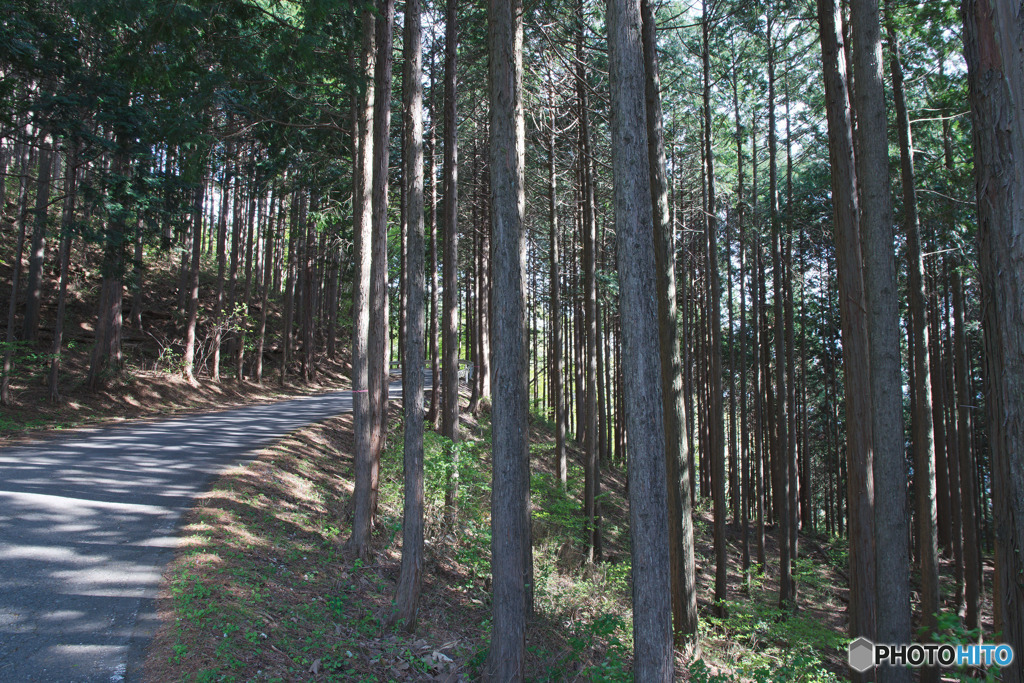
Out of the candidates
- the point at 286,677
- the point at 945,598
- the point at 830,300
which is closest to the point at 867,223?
the point at 286,677

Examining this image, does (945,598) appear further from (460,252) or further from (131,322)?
(131,322)

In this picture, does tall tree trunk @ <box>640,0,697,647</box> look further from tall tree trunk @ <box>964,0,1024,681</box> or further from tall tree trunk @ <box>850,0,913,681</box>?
tall tree trunk @ <box>964,0,1024,681</box>

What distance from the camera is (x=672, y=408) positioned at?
820cm

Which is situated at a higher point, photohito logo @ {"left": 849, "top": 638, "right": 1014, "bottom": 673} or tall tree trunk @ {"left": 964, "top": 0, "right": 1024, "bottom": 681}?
tall tree trunk @ {"left": 964, "top": 0, "right": 1024, "bottom": 681}

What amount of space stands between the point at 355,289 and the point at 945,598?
Answer: 2212 centimetres

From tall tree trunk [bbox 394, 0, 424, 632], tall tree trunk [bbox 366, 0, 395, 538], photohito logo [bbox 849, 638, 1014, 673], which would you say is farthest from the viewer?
tall tree trunk [bbox 366, 0, 395, 538]

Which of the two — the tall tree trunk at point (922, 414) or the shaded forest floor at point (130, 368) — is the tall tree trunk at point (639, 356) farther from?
the shaded forest floor at point (130, 368)

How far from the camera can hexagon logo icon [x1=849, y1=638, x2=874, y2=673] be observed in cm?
702

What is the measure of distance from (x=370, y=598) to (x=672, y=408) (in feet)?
17.0

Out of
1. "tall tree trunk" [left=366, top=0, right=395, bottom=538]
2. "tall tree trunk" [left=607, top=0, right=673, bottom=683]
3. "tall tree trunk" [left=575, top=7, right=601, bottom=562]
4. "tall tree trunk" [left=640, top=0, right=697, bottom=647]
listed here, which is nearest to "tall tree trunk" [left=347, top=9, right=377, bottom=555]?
"tall tree trunk" [left=366, top=0, right=395, bottom=538]

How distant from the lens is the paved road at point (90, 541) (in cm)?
479

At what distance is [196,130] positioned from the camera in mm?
8586

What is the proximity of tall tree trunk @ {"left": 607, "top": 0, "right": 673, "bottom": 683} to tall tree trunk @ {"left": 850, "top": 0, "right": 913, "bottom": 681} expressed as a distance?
11.7 feet

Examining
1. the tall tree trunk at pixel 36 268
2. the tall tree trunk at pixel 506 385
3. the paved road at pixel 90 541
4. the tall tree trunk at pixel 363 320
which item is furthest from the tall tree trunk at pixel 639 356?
the tall tree trunk at pixel 36 268
